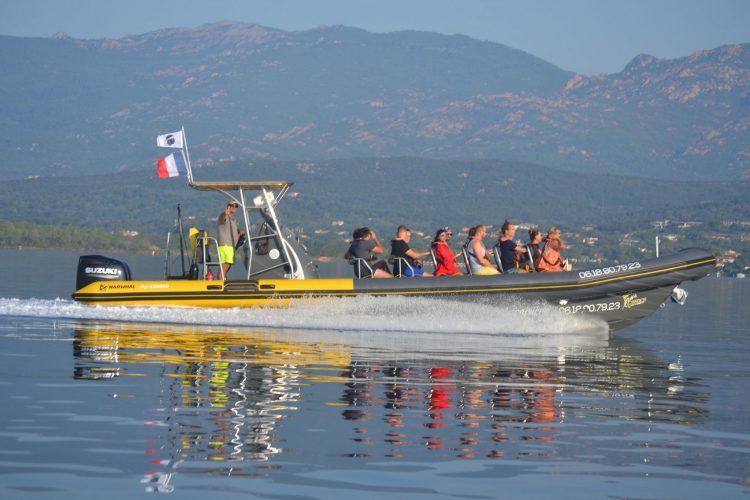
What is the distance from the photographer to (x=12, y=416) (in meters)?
10.6

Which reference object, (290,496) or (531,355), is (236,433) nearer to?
(290,496)

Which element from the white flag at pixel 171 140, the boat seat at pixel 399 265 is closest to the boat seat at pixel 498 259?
the boat seat at pixel 399 265

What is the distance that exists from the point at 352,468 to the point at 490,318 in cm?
1132

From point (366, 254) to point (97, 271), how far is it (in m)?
4.04

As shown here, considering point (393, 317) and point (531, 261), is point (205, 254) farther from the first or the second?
point (531, 261)

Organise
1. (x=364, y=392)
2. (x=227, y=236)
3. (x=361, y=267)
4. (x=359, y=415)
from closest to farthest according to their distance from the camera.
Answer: (x=359, y=415)
(x=364, y=392)
(x=361, y=267)
(x=227, y=236)

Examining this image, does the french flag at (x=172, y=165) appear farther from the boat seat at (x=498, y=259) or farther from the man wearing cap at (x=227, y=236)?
the boat seat at (x=498, y=259)

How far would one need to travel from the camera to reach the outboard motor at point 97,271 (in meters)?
21.6

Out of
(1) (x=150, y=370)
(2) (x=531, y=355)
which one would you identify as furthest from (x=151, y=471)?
(2) (x=531, y=355)

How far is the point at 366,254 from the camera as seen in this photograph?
70.0ft

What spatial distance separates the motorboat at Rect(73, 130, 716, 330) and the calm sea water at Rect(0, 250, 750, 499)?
35.7 inches

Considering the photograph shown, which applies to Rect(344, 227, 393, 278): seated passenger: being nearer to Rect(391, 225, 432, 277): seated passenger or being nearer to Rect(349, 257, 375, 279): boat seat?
Rect(349, 257, 375, 279): boat seat

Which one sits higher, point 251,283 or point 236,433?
point 251,283

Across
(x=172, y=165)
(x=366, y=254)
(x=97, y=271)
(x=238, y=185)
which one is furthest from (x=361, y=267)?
(x=97, y=271)
